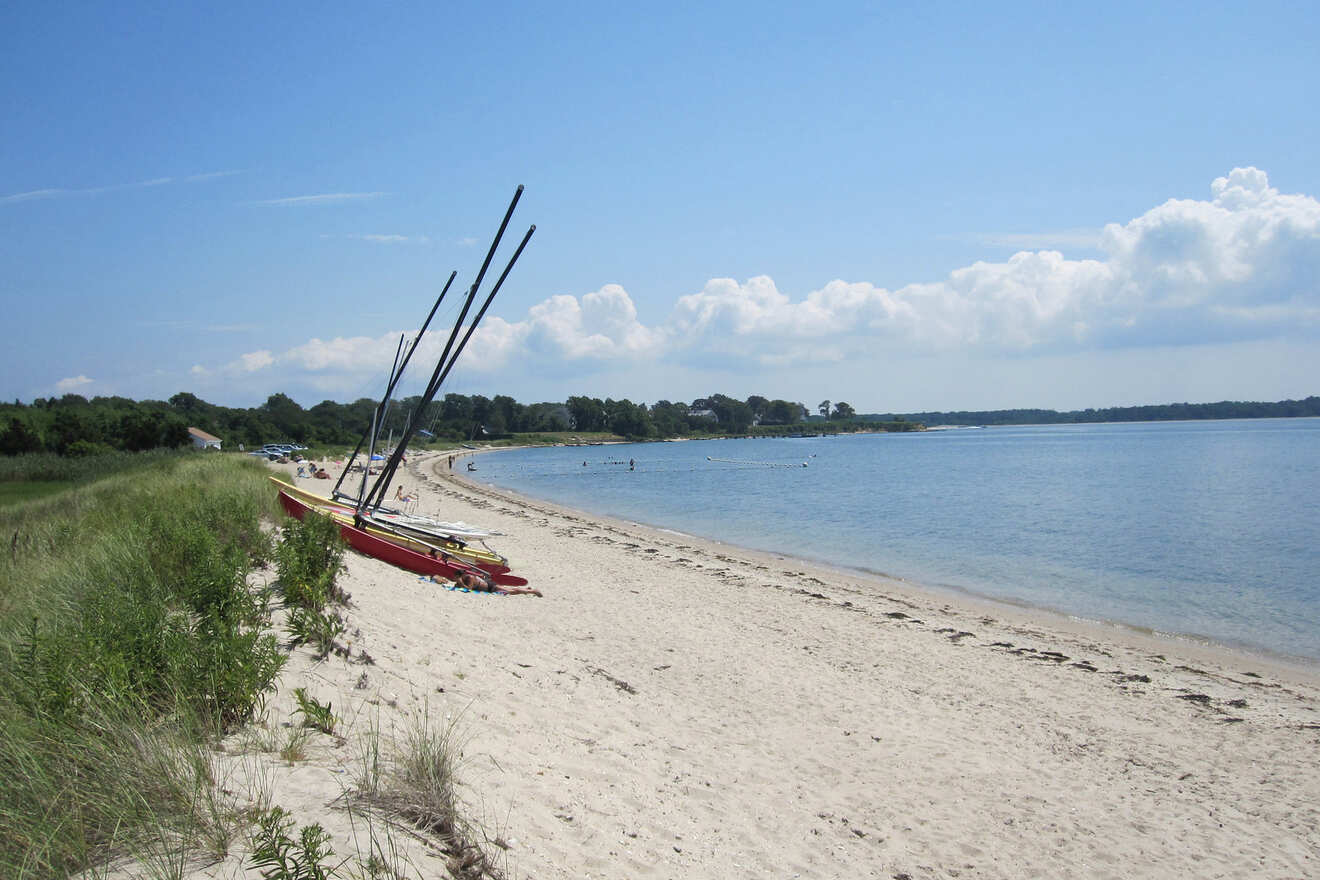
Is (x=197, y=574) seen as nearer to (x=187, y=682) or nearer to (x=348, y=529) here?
(x=187, y=682)

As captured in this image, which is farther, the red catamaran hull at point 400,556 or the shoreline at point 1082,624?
the red catamaran hull at point 400,556

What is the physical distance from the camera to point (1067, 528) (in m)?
29.5

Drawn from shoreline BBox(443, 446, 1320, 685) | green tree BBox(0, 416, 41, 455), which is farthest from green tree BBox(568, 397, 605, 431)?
shoreline BBox(443, 446, 1320, 685)

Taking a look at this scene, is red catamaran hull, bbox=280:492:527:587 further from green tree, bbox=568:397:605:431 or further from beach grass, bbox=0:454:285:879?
green tree, bbox=568:397:605:431

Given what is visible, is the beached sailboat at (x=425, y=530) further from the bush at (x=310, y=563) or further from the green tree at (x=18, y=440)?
the green tree at (x=18, y=440)

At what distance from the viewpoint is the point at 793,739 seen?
794cm

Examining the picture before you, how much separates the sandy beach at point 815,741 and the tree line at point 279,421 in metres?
Result: 8.46

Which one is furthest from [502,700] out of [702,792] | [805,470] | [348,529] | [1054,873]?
[805,470]

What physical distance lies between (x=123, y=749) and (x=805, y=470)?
231 feet

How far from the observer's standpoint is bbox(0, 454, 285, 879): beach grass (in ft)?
10.9

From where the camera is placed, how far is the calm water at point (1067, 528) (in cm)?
1730

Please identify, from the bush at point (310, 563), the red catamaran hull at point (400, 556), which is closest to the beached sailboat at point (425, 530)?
the red catamaran hull at point (400, 556)

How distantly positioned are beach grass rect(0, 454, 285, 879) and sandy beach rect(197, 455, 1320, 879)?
36 cm

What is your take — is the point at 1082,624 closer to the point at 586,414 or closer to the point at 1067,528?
the point at 1067,528
